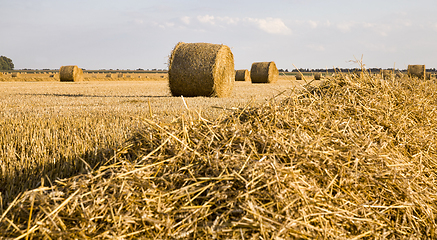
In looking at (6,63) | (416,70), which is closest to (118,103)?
(416,70)

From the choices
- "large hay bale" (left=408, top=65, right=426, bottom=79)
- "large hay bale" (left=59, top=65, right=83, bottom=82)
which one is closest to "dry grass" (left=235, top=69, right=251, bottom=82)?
"large hay bale" (left=408, top=65, right=426, bottom=79)

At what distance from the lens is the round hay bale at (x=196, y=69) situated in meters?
10.3

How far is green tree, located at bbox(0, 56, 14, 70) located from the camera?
104000 millimetres

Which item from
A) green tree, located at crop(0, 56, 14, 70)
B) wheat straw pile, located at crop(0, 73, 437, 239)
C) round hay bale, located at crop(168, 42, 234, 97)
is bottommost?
wheat straw pile, located at crop(0, 73, 437, 239)

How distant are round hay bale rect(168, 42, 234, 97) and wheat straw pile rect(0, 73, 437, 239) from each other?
7.66 meters

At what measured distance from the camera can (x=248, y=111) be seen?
292cm

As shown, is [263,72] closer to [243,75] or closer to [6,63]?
[243,75]

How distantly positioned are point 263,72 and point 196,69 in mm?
13442

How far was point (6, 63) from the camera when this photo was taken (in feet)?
350

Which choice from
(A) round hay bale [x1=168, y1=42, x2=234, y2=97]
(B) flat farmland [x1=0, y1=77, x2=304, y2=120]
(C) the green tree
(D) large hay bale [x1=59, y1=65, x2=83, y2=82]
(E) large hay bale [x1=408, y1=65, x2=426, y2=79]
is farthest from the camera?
(C) the green tree

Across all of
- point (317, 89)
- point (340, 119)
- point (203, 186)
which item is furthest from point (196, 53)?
point (203, 186)

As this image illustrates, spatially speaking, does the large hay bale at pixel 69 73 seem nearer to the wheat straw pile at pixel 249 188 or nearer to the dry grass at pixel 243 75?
the dry grass at pixel 243 75

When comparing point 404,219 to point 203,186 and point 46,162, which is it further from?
point 46,162

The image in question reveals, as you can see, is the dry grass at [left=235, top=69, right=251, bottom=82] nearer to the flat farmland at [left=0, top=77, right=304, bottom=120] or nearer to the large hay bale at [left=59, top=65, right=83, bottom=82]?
the large hay bale at [left=59, top=65, right=83, bottom=82]
